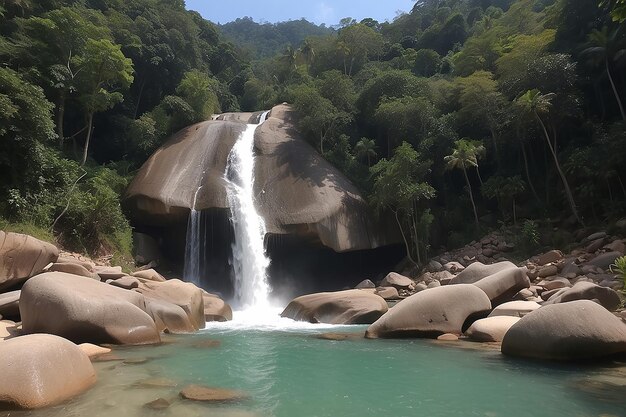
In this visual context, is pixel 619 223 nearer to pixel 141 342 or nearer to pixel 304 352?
pixel 304 352

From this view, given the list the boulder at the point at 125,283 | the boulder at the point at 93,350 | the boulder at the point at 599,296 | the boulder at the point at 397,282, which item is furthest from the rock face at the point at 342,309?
the boulder at the point at 93,350

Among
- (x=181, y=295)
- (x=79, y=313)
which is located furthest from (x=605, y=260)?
(x=79, y=313)

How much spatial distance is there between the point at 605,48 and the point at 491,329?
67.1ft

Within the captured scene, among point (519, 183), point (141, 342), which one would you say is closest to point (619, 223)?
point (519, 183)

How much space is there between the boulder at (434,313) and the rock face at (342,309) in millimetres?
2953

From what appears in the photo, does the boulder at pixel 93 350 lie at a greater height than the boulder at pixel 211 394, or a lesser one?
greater

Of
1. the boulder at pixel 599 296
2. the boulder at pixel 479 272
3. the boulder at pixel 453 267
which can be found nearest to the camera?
the boulder at pixel 599 296

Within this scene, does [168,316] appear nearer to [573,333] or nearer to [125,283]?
[125,283]

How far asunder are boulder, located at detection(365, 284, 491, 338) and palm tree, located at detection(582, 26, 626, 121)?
17928 mm

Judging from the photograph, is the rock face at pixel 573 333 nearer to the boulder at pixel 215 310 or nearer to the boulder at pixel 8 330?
the boulder at pixel 8 330

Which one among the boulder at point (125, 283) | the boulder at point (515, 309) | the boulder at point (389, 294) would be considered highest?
the boulder at point (389, 294)

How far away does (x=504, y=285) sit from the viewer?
12664 mm

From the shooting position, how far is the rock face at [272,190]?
2262 centimetres

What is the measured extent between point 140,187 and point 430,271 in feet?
49.9
